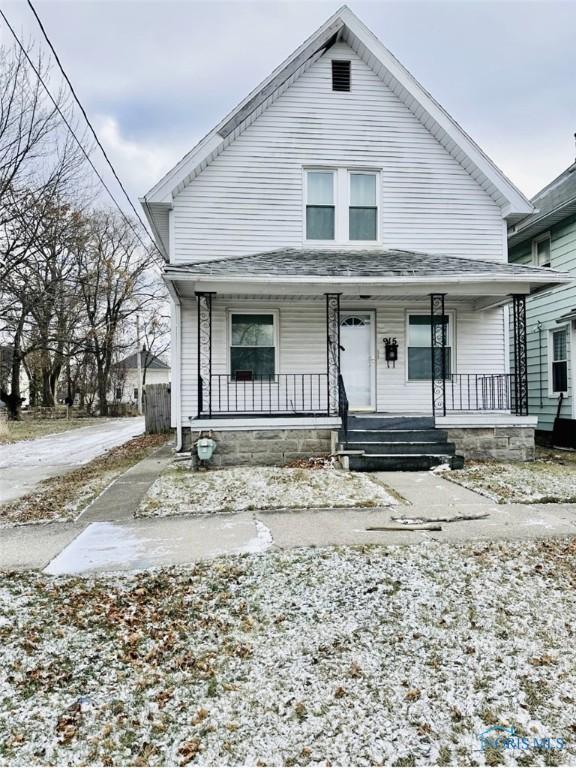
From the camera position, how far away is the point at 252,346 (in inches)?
411

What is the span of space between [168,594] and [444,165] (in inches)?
414

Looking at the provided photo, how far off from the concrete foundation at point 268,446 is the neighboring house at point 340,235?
68cm

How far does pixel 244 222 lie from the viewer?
10469 millimetres

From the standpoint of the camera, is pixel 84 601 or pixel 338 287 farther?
pixel 338 287

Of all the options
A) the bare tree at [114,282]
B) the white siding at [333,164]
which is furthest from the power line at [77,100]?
the bare tree at [114,282]

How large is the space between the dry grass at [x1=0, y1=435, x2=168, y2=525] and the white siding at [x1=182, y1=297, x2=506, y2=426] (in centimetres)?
187

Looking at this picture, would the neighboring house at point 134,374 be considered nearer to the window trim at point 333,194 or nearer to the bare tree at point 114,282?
the bare tree at point 114,282

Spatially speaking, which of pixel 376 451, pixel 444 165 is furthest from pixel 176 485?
pixel 444 165

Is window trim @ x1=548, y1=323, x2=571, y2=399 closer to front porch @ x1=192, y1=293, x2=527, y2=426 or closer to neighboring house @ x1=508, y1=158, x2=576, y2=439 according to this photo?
neighboring house @ x1=508, y1=158, x2=576, y2=439

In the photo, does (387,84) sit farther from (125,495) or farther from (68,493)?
(68,493)

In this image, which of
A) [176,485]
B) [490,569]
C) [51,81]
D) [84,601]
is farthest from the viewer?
[51,81]

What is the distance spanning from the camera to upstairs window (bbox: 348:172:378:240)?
10820 millimetres

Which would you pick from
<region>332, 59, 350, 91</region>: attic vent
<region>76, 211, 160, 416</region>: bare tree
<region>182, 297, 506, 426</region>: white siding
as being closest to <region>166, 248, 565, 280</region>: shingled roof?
<region>182, 297, 506, 426</region>: white siding

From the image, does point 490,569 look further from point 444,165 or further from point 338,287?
point 444,165
